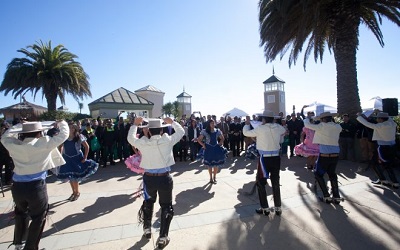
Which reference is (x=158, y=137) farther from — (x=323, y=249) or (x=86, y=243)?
(x=323, y=249)

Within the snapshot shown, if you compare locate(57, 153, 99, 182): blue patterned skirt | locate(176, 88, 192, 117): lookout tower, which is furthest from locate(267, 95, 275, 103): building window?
locate(57, 153, 99, 182): blue patterned skirt

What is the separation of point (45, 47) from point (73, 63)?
85.6 inches

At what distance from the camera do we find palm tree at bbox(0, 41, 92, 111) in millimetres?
18625

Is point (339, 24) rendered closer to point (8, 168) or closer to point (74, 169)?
point (74, 169)

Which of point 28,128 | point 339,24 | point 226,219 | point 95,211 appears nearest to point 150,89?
point 339,24

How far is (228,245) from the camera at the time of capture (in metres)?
3.70

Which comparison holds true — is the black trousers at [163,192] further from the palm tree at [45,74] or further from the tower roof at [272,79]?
the tower roof at [272,79]

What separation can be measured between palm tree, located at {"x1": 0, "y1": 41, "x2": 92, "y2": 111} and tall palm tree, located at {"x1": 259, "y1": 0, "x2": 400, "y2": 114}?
15347 millimetres

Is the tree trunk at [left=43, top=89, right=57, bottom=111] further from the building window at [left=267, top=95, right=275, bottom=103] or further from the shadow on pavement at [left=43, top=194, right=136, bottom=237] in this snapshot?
the building window at [left=267, top=95, right=275, bottom=103]

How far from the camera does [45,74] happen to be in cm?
1898

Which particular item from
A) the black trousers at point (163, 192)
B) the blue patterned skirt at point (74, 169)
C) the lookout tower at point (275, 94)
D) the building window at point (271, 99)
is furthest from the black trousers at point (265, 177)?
the building window at point (271, 99)

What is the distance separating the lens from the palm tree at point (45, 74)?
18625 millimetres

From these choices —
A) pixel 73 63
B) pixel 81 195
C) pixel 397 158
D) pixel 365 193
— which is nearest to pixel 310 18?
pixel 397 158

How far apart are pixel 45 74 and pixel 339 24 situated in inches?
767
